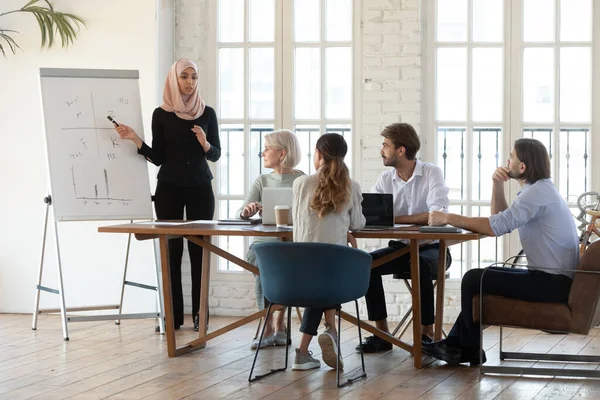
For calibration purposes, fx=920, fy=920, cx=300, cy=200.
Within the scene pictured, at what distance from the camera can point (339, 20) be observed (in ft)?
21.6

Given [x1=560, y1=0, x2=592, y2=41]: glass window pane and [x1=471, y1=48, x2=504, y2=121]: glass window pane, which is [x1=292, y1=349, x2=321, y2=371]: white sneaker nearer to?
[x1=471, y1=48, x2=504, y2=121]: glass window pane

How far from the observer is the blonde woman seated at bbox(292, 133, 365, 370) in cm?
441

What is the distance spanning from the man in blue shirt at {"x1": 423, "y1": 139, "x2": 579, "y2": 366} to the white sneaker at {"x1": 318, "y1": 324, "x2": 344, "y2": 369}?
0.68 metres

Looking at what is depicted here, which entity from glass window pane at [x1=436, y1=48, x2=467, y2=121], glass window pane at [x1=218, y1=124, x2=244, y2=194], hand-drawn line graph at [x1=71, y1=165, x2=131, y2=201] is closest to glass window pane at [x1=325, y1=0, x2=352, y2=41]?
glass window pane at [x1=436, y1=48, x2=467, y2=121]

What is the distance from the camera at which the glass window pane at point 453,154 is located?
648cm

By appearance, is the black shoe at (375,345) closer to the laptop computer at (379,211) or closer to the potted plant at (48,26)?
the laptop computer at (379,211)

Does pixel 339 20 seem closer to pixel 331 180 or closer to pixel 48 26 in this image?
pixel 48 26

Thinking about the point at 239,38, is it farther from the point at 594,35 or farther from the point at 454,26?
the point at 594,35

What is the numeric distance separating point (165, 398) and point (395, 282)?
2.77 metres

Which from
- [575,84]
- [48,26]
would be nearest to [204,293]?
[48,26]

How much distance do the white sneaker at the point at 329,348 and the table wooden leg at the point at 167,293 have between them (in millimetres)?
929

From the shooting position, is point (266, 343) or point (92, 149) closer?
point (266, 343)

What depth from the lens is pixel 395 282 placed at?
646 centimetres

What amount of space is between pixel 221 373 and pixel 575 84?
11.0 feet
